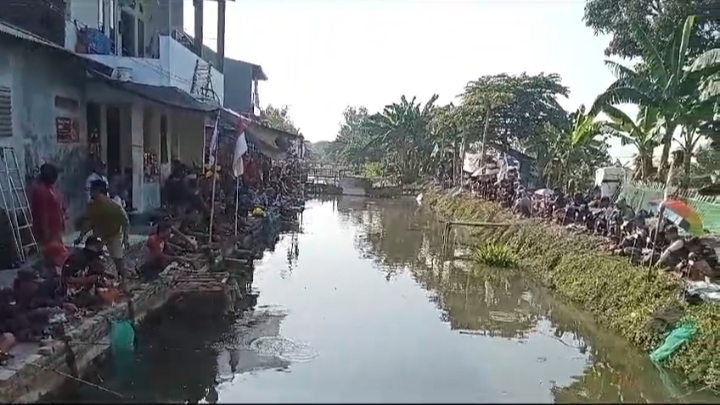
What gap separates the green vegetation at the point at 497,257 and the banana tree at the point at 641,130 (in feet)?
17.5

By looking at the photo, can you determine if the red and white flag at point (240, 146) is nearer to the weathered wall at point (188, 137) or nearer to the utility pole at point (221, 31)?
the weathered wall at point (188, 137)

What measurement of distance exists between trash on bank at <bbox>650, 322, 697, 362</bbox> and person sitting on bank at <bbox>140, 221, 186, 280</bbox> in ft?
22.2

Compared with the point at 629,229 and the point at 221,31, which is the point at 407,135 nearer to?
the point at 221,31

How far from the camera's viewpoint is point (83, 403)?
2191mm

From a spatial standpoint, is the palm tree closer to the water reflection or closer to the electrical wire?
the water reflection

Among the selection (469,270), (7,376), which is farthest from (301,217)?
(7,376)

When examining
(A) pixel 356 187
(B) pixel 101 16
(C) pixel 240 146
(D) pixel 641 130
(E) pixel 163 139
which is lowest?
(A) pixel 356 187

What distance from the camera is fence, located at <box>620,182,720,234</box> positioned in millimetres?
11602

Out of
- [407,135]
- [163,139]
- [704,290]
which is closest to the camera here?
[704,290]

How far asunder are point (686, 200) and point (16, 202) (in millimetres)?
11033

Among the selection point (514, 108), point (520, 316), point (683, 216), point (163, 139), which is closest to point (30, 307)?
point (520, 316)

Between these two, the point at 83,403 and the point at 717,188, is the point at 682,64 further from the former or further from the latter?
the point at 83,403

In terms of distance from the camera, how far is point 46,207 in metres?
7.31

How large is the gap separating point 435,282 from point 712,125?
9.33 meters
